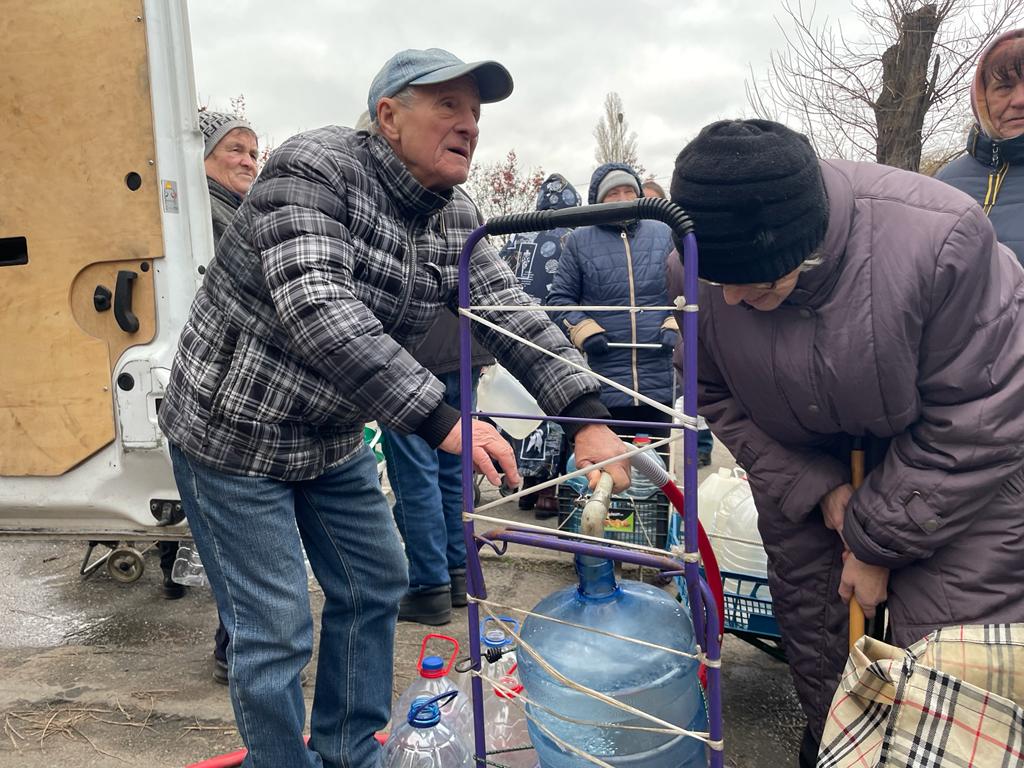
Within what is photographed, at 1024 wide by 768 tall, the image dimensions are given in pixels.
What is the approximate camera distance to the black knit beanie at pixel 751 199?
146 centimetres

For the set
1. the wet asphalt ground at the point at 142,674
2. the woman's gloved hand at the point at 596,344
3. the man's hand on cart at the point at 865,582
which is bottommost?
the wet asphalt ground at the point at 142,674

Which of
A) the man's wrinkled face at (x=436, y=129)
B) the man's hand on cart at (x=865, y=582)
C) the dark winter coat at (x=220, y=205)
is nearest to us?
the man's wrinkled face at (x=436, y=129)

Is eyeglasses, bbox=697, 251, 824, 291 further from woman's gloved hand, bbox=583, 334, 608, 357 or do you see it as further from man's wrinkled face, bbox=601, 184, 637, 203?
man's wrinkled face, bbox=601, 184, 637, 203

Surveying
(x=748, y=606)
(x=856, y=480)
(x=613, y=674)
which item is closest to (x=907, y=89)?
(x=748, y=606)

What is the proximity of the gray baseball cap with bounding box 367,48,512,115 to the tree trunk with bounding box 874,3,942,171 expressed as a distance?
670 centimetres

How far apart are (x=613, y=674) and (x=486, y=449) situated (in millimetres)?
541

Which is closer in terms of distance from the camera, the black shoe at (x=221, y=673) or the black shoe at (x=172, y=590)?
the black shoe at (x=221, y=673)

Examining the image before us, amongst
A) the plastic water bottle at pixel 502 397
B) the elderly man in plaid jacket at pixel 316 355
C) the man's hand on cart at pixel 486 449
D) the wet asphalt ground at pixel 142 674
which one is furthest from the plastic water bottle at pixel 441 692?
the plastic water bottle at pixel 502 397

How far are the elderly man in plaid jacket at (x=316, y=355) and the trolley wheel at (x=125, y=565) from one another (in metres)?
1.74

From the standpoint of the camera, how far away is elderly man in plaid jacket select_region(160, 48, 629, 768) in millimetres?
1572

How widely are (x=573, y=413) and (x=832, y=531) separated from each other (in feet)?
2.70

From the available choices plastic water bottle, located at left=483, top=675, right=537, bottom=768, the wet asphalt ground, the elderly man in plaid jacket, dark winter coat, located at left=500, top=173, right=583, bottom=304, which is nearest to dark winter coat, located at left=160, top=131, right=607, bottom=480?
the elderly man in plaid jacket

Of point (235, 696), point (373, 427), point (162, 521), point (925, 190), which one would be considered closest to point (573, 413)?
point (925, 190)

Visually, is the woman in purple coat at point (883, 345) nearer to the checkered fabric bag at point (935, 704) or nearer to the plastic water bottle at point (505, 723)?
the checkered fabric bag at point (935, 704)
